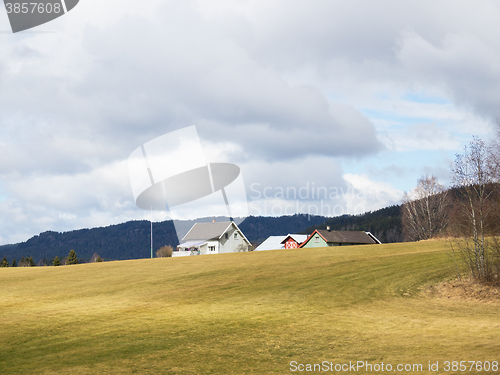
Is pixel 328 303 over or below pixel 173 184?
below

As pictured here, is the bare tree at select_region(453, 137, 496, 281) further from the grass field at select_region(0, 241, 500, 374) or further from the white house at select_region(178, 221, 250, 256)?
the white house at select_region(178, 221, 250, 256)

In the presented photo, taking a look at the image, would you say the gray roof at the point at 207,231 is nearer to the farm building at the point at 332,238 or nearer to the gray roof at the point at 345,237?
the farm building at the point at 332,238

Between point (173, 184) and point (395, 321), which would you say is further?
point (173, 184)

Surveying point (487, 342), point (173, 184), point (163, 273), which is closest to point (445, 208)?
point (163, 273)

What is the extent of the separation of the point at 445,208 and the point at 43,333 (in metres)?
64.3

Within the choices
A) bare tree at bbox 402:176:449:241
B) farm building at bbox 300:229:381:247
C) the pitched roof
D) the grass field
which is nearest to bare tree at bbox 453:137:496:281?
the grass field

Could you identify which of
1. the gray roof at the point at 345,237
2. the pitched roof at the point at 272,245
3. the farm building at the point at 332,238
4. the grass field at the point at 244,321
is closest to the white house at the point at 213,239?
the pitched roof at the point at 272,245

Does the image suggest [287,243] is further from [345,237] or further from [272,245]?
[345,237]

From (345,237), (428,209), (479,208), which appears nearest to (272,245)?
(345,237)

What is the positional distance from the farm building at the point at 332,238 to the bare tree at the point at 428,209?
19081 millimetres

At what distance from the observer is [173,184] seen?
2497 centimetres

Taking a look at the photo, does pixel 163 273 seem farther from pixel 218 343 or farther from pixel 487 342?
pixel 487 342

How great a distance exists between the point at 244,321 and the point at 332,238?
7312 cm

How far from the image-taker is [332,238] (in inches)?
3428
